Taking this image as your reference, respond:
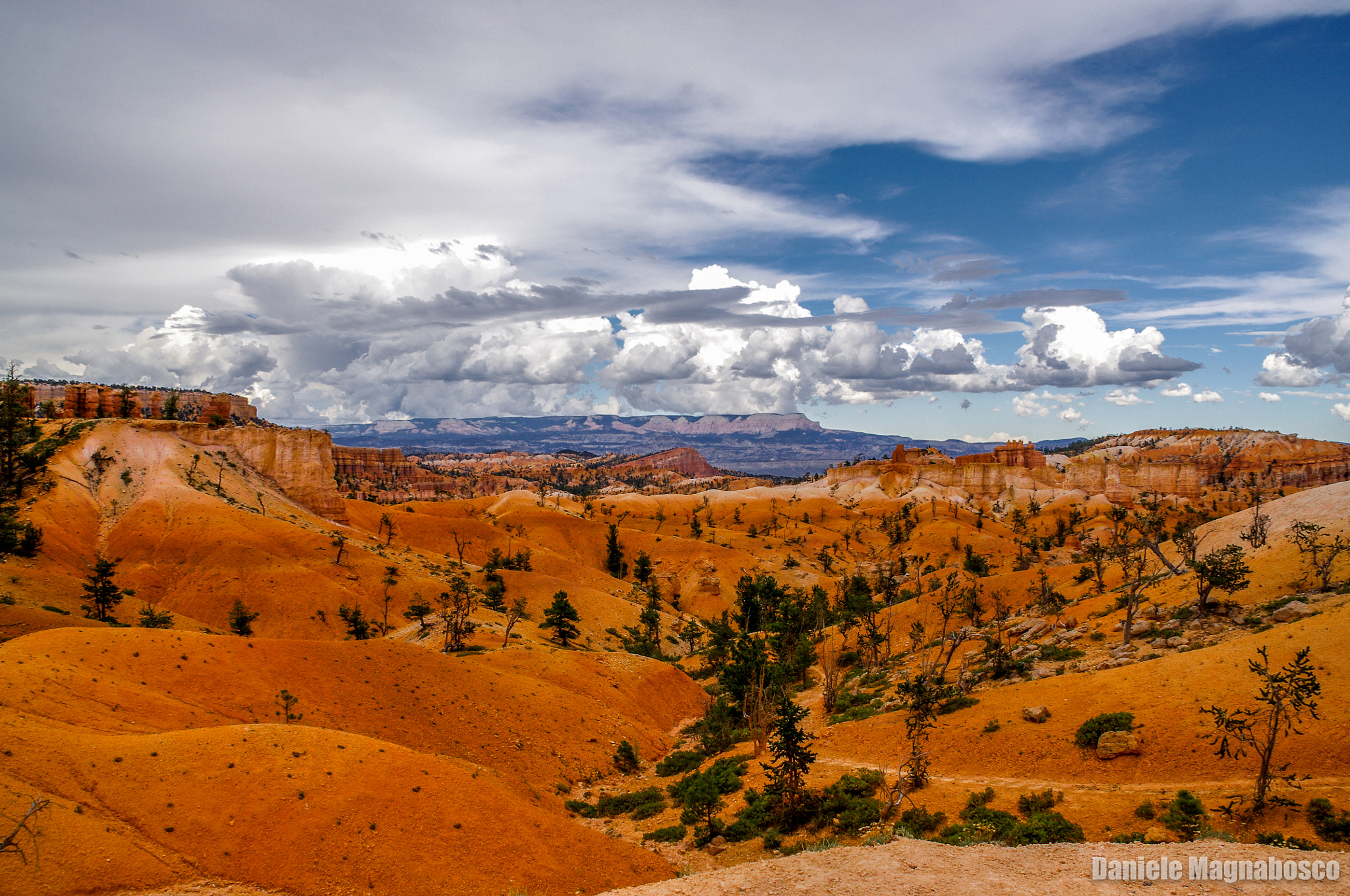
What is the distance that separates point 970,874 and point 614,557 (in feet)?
293

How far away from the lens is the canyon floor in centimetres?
1664

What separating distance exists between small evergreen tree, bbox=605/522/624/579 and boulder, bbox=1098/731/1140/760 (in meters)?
79.4

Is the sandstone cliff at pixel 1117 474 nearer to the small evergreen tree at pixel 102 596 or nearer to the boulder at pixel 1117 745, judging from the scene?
the boulder at pixel 1117 745

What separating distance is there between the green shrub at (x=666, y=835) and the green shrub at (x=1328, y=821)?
776 inches

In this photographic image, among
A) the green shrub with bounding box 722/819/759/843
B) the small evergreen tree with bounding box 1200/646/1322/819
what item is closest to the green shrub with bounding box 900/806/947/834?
the green shrub with bounding box 722/819/759/843

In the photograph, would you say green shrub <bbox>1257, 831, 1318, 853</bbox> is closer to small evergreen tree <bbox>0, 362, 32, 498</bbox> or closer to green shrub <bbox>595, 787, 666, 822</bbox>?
green shrub <bbox>595, 787, 666, 822</bbox>

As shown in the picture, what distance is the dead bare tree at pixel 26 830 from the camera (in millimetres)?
14120

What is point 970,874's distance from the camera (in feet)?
49.2

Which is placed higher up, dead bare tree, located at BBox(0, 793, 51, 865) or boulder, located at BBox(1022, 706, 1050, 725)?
dead bare tree, located at BBox(0, 793, 51, 865)

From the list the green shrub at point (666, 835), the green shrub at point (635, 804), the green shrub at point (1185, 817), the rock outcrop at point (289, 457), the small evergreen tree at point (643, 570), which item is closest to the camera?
the green shrub at point (1185, 817)

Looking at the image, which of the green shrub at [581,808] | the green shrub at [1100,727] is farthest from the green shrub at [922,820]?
the green shrub at [581,808]

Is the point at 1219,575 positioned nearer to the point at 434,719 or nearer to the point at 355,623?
the point at 434,719

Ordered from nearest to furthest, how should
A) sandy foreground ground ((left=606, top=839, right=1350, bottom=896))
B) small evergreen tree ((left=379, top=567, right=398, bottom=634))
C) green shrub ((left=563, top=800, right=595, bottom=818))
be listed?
sandy foreground ground ((left=606, top=839, right=1350, bottom=896)), green shrub ((left=563, top=800, right=595, bottom=818)), small evergreen tree ((left=379, top=567, right=398, bottom=634))

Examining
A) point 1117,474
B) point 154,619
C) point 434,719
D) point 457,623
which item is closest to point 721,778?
point 434,719
